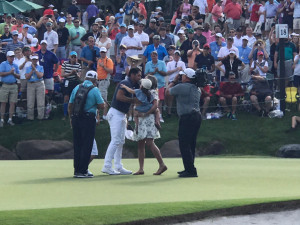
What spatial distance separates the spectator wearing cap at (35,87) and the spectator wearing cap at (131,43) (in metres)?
3.45

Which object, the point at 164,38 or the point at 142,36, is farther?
the point at 164,38

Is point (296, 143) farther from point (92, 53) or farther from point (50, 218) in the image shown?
point (50, 218)

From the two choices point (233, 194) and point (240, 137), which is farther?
point (240, 137)

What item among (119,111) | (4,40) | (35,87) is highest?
(4,40)

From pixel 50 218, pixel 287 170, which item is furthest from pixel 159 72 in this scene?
pixel 50 218

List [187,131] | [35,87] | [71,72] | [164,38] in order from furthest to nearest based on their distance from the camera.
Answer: [164,38]
[35,87]
[71,72]
[187,131]

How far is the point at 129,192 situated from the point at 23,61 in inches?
572

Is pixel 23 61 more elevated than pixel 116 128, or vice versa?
pixel 23 61

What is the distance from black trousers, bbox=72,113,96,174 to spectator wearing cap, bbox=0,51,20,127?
11.3 metres

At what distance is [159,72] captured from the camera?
2686 centimetres

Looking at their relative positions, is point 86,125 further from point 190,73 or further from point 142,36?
point 142,36

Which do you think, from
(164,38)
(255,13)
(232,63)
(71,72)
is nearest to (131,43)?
(164,38)

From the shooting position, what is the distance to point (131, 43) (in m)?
29.5

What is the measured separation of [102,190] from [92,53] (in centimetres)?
1441
